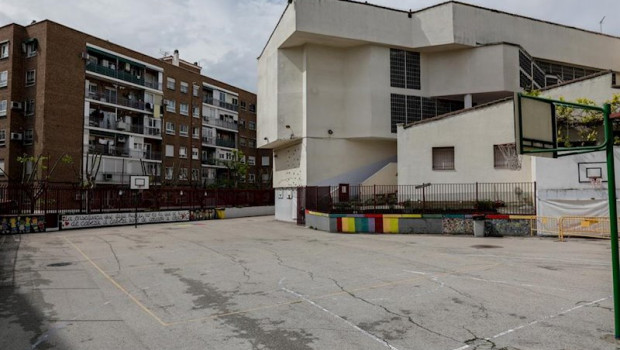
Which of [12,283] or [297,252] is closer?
[12,283]

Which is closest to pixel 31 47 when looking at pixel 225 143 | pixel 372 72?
pixel 225 143

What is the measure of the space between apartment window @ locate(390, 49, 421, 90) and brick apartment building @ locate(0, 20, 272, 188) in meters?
25.4

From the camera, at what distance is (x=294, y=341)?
590cm

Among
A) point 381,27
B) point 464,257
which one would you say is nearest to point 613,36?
point 381,27

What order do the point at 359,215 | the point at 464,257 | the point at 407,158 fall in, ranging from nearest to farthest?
the point at 464,257
the point at 359,215
the point at 407,158

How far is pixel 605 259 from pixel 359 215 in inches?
452

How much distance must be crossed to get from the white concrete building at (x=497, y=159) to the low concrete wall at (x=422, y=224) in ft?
4.44

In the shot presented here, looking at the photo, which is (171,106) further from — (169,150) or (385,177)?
(385,177)

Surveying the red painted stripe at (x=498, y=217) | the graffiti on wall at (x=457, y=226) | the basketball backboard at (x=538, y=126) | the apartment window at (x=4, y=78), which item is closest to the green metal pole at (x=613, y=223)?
the basketball backboard at (x=538, y=126)

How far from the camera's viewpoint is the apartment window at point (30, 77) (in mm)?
38253

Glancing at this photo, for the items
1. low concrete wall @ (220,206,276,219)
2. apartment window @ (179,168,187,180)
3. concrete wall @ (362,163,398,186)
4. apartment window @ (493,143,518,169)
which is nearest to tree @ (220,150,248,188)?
apartment window @ (179,168,187,180)

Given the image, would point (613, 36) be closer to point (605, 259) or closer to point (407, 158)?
point (407, 158)

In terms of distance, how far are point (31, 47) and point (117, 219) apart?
2281cm

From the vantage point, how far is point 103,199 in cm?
2708
